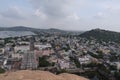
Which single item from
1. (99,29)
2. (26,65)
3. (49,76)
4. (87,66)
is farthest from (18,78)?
(99,29)

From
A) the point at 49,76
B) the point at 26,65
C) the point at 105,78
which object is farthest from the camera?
the point at 26,65

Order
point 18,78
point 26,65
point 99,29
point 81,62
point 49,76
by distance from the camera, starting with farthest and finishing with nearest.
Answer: point 99,29 < point 81,62 < point 26,65 < point 49,76 < point 18,78

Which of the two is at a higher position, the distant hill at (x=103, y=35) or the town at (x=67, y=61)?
the distant hill at (x=103, y=35)

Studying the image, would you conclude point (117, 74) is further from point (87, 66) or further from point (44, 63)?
point (44, 63)

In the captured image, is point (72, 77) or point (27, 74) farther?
point (72, 77)

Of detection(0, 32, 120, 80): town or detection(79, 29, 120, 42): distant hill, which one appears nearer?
detection(0, 32, 120, 80): town

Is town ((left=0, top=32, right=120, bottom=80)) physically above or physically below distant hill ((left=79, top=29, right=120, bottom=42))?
below

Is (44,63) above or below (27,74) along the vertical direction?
below

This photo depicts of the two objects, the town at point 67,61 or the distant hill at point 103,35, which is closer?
the town at point 67,61

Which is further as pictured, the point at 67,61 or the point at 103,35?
the point at 103,35

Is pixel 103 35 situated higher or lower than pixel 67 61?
→ higher
